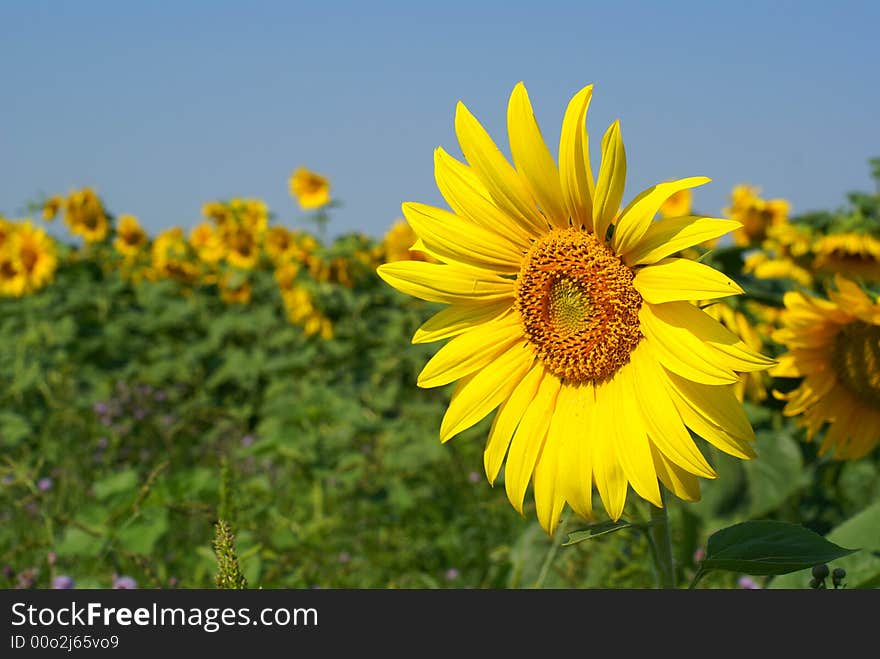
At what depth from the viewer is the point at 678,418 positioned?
160 centimetres

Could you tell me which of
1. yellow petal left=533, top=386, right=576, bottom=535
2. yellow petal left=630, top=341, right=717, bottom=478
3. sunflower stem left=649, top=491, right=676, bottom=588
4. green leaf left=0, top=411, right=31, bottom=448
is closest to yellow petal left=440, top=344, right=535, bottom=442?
yellow petal left=533, top=386, right=576, bottom=535

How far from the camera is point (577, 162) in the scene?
1.61 meters

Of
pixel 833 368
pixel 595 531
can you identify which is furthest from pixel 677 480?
pixel 833 368

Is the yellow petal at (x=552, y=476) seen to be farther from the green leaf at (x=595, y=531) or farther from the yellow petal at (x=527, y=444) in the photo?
the green leaf at (x=595, y=531)

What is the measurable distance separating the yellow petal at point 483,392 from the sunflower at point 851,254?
7.34 feet

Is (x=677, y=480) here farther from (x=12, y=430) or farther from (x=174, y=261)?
(x=174, y=261)

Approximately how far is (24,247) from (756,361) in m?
7.72

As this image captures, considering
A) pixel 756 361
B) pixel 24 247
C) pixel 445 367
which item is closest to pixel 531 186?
pixel 445 367

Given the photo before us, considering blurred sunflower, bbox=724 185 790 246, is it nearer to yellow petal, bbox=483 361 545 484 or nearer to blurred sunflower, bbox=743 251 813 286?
blurred sunflower, bbox=743 251 813 286

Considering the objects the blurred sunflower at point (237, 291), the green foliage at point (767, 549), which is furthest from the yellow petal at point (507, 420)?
the blurred sunflower at point (237, 291)

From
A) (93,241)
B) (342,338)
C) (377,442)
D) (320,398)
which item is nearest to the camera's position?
(320,398)

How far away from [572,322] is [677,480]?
34cm

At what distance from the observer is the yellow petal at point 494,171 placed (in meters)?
1.68
